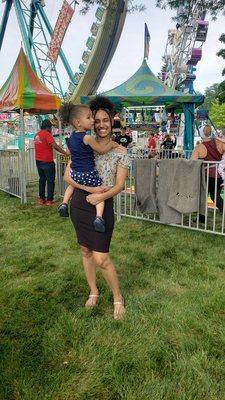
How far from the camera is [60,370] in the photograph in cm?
252

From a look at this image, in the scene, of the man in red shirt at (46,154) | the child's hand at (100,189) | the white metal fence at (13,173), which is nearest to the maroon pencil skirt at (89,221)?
the child's hand at (100,189)

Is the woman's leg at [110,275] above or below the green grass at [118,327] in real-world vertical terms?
above

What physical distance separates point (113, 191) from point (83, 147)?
44 cm

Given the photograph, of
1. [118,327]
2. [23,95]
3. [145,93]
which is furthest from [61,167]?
[118,327]

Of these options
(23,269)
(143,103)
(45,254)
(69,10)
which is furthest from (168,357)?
(69,10)

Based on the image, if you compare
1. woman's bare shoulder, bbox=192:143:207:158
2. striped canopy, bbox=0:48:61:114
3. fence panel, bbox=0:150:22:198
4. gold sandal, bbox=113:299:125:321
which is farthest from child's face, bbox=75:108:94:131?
fence panel, bbox=0:150:22:198

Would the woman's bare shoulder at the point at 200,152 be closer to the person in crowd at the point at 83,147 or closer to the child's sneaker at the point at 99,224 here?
the person in crowd at the point at 83,147

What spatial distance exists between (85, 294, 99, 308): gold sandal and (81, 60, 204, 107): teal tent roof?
9.20m

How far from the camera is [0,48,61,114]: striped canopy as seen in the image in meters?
7.98

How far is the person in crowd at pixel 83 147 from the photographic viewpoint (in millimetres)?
2934

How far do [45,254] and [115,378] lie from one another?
109 inches

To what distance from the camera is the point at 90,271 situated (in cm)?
345

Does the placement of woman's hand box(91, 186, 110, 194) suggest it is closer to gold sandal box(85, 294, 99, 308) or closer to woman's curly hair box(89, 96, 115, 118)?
woman's curly hair box(89, 96, 115, 118)

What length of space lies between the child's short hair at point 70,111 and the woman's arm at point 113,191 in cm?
56
